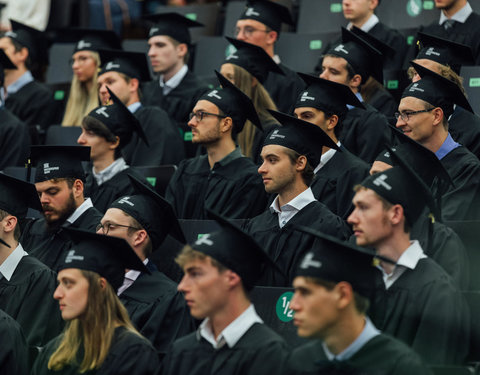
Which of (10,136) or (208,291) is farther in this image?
(10,136)

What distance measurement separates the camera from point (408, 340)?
493cm

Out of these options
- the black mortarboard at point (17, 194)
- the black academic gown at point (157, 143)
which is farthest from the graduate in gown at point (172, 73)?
the black mortarboard at point (17, 194)

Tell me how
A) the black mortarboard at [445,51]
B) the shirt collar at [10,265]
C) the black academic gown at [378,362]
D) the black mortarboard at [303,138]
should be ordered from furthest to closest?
the black mortarboard at [445,51]
the black mortarboard at [303,138]
the shirt collar at [10,265]
the black academic gown at [378,362]

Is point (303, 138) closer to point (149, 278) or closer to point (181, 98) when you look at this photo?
point (149, 278)

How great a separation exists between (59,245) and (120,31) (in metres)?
5.60

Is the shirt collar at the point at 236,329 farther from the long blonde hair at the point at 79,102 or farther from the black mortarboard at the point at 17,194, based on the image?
the long blonde hair at the point at 79,102

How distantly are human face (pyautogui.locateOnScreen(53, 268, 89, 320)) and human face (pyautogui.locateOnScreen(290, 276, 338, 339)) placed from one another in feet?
4.05

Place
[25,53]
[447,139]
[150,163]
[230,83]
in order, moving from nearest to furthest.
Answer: [447,139]
[230,83]
[150,163]
[25,53]

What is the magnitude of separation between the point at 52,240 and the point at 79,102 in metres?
2.67

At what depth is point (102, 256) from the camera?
5340 millimetres

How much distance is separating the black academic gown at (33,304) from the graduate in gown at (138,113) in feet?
7.51

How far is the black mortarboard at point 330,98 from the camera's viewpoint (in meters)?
7.33

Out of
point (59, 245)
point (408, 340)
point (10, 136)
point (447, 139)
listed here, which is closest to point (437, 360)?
point (408, 340)

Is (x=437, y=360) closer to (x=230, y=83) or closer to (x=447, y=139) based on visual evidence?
(x=447, y=139)
